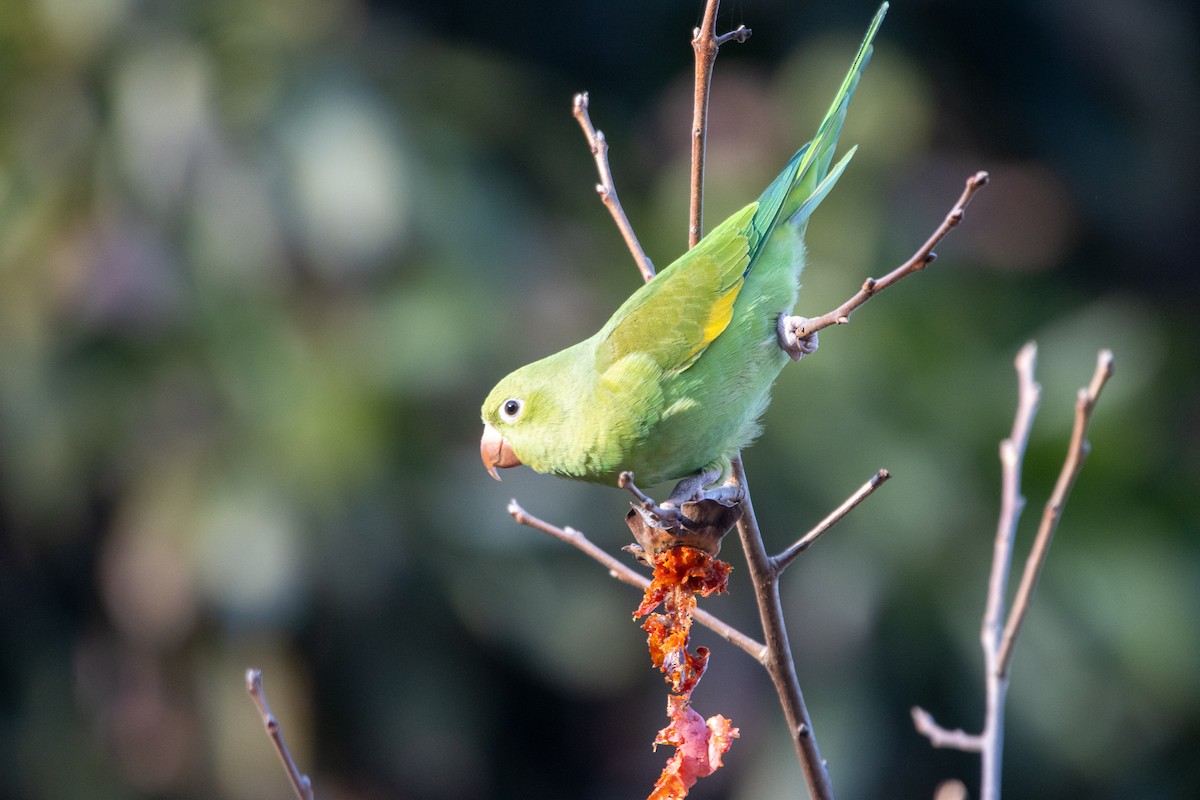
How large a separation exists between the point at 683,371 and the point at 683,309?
0.59 feet

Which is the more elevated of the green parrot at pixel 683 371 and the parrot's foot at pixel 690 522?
the green parrot at pixel 683 371

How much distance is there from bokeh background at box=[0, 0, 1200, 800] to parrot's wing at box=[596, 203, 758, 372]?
3788mm

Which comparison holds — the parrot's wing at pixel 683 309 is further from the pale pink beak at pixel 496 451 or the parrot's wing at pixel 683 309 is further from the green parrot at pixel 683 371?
the pale pink beak at pixel 496 451

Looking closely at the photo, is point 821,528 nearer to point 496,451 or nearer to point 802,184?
point 496,451

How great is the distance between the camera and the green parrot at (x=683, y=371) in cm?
283

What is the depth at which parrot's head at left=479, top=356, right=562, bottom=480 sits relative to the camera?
3039 millimetres

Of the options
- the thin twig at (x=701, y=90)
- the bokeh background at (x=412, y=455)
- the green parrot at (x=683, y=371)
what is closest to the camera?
the thin twig at (x=701, y=90)

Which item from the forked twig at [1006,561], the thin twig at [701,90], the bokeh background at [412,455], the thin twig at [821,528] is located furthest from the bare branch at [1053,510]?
the bokeh background at [412,455]

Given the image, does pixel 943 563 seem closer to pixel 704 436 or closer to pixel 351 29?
pixel 704 436

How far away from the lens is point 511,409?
3111mm

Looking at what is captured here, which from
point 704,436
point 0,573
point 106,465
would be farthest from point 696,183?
point 0,573

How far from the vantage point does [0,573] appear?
755 cm

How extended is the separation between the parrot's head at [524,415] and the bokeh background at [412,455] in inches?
143

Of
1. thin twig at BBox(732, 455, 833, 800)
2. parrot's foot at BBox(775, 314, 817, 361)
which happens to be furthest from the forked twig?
parrot's foot at BBox(775, 314, 817, 361)
